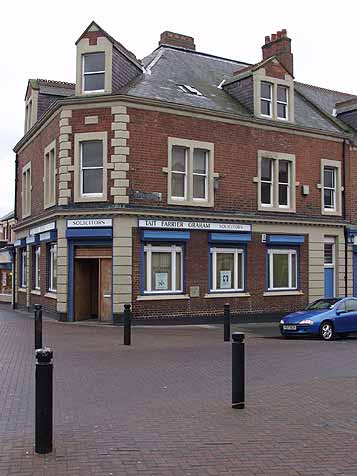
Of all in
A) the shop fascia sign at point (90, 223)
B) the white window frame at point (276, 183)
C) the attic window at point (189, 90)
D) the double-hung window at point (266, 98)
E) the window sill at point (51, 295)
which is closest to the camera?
the shop fascia sign at point (90, 223)

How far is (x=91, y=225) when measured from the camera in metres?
19.5

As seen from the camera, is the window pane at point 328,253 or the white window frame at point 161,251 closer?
the white window frame at point 161,251

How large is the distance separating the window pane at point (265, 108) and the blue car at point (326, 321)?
8981 millimetres

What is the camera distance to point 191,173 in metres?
21.0

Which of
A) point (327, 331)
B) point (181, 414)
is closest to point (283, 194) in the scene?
point (327, 331)

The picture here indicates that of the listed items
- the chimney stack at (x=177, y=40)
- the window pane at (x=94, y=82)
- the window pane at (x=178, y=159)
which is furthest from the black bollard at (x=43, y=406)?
the chimney stack at (x=177, y=40)

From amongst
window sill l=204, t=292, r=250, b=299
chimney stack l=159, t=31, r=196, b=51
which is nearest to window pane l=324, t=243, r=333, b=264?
window sill l=204, t=292, r=250, b=299

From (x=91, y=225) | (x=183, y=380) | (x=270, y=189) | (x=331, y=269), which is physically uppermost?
(x=270, y=189)

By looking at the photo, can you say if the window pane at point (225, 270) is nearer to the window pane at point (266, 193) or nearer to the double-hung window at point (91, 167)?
the window pane at point (266, 193)

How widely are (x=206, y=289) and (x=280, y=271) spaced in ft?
12.7

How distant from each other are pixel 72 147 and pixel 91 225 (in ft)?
9.72

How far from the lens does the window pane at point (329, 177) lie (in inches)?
988

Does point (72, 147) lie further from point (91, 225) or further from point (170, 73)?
point (170, 73)

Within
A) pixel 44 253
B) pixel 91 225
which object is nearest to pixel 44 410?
pixel 91 225
